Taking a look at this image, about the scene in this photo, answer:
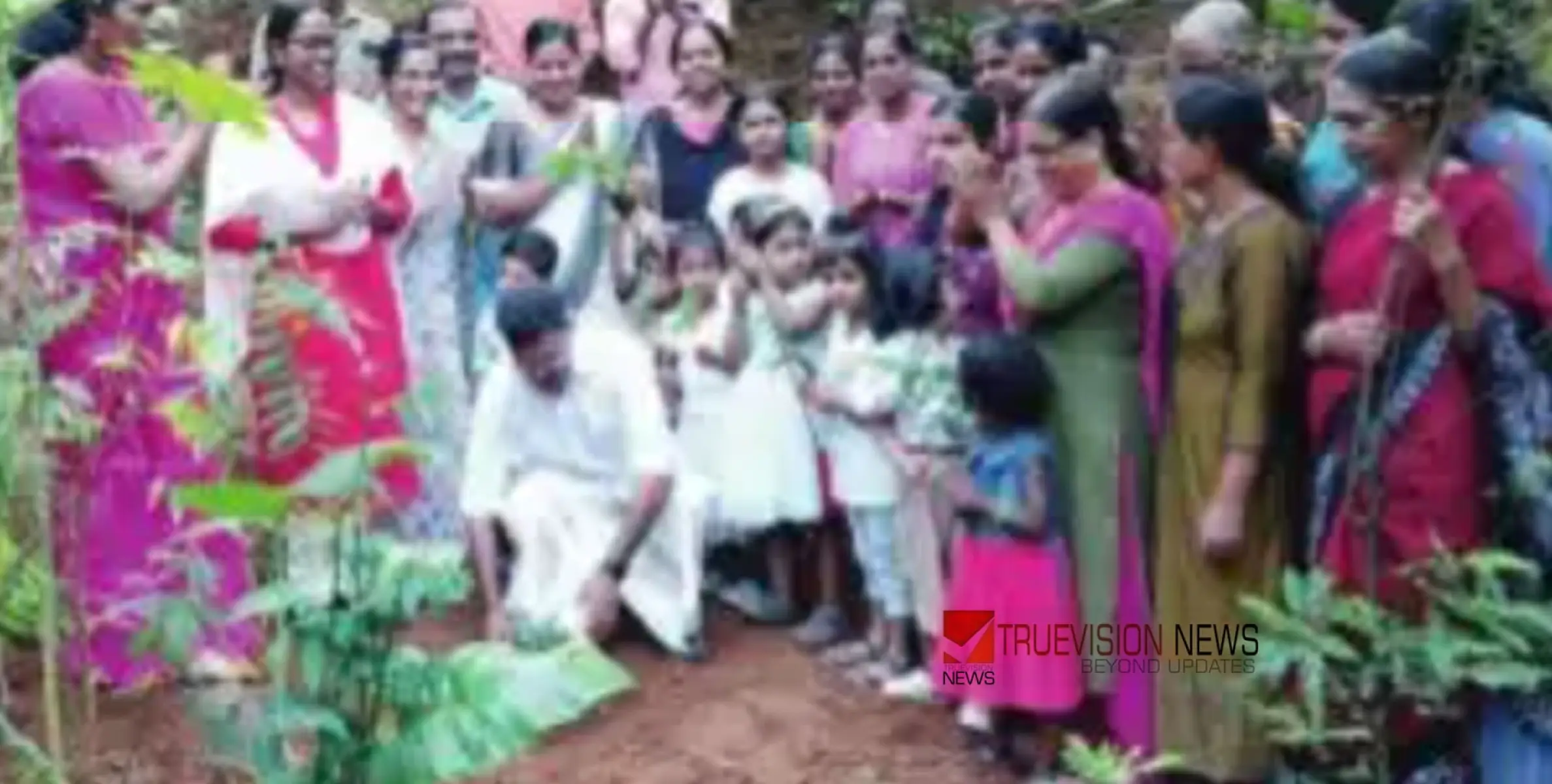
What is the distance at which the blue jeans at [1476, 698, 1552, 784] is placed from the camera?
12.7ft

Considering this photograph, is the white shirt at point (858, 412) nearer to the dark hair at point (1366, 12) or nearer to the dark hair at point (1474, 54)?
the dark hair at point (1366, 12)

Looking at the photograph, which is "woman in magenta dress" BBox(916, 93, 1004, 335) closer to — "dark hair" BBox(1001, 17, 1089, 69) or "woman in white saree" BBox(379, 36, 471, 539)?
"dark hair" BBox(1001, 17, 1089, 69)

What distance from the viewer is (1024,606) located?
16.4ft

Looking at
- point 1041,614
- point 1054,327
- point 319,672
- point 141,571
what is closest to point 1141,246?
point 1054,327

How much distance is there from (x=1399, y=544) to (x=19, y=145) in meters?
2.99

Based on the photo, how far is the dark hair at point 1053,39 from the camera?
5605 millimetres

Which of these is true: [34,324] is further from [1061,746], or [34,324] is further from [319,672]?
[1061,746]

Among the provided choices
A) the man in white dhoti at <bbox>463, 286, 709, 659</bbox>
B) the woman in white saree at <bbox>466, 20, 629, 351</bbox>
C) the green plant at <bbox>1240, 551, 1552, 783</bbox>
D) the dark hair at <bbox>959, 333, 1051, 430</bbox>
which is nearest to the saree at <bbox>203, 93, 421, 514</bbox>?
the man in white dhoti at <bbox>463, 286, 709, 659</bbox>

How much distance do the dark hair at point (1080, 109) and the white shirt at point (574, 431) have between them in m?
1.42

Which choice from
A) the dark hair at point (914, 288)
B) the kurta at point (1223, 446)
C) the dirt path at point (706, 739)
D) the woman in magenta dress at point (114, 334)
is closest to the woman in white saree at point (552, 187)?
the dark hair at point (914, 288)

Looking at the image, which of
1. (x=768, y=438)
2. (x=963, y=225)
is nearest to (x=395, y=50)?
(x=768, y=438)

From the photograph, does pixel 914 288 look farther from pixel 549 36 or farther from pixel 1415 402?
pixel 1415 402

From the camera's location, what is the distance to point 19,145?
520 centimetres

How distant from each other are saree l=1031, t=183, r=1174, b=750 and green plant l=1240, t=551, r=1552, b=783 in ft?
2.97
